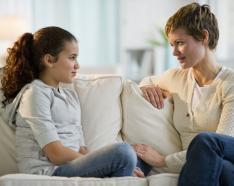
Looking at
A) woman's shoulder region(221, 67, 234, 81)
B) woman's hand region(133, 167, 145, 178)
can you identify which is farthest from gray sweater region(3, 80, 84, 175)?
woman's shoulder region(221, 67, 234, 81)

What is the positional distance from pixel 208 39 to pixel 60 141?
0.83m

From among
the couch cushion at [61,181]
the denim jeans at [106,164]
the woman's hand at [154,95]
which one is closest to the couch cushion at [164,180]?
the couch cushion at [61,181]

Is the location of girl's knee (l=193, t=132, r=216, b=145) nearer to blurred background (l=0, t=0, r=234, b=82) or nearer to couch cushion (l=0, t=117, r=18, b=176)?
couch cushion (l=0, t=117, r=18, b=176)

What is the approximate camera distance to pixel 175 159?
2.00 meters

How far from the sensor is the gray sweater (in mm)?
1897

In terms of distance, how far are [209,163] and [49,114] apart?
2.22 feet

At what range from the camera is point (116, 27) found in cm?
570

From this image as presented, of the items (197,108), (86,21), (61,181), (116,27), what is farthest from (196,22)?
(86,21)

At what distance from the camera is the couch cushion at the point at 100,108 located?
7.13 feet

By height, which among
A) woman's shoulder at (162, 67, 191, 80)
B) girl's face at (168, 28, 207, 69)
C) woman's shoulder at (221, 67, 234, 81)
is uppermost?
girl's face at (168, 28, 207, 69)

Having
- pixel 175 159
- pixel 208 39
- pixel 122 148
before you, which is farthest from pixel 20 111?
pixel 208 39

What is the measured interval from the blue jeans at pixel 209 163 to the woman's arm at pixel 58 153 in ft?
1.52

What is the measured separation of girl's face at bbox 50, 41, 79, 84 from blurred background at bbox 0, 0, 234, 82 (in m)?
2.90

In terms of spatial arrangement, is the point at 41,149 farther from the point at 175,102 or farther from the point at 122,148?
the point at 175,102
